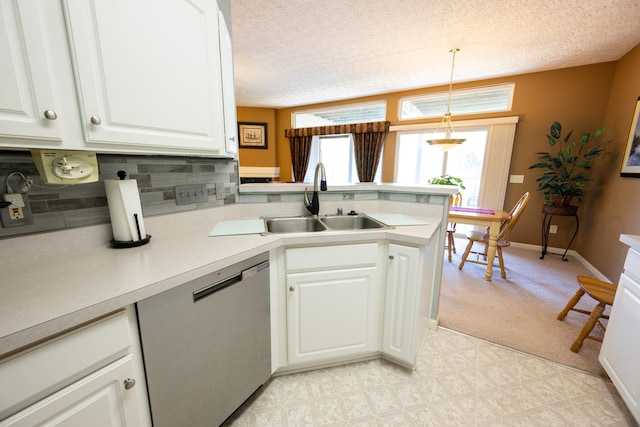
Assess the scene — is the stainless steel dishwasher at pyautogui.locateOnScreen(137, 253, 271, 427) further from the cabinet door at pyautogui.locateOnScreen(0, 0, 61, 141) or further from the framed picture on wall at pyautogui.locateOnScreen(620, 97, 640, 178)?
the framed picture on wall at pyautogui.locateOnScreen(620, 97, 640, 178)

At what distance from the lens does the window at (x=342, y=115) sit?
15.7ft

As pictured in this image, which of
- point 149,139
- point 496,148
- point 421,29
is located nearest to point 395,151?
point 496,148

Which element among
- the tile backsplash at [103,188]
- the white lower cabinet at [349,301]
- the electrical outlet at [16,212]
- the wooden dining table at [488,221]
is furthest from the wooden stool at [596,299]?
the electrical outlet at [16,212]

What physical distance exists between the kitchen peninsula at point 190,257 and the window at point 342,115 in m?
3.42

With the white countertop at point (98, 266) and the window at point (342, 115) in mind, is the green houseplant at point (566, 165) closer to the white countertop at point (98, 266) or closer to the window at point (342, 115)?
the window at point (342, 115)

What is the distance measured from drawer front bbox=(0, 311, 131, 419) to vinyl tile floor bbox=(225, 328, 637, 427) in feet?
2.74

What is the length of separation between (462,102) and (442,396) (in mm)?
4199

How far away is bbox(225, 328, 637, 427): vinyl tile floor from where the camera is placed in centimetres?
122

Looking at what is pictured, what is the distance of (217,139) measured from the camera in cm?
121

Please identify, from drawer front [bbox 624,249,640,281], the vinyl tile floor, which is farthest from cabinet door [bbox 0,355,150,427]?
drawer front [bbox 624,249,640,281]

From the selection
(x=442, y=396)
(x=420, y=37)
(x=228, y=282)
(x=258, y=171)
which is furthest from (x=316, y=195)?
(x=258, y=171)

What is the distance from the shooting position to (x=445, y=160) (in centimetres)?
420

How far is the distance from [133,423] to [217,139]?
113 centimetres

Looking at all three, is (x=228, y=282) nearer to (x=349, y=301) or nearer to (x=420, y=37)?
(x=349, y=301)
